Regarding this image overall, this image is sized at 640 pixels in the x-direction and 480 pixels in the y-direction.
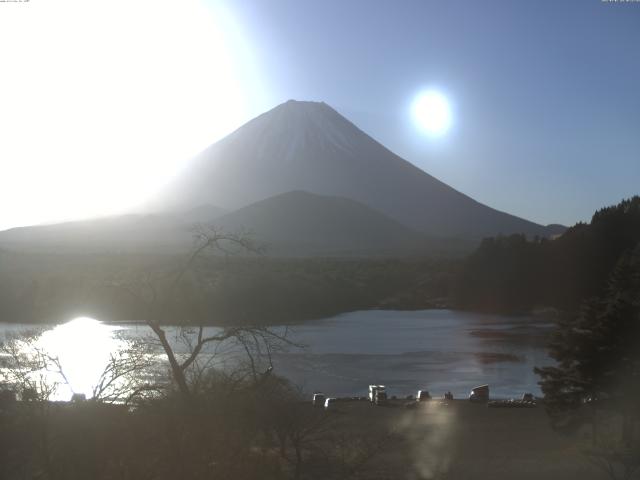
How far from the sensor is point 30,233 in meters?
65.6

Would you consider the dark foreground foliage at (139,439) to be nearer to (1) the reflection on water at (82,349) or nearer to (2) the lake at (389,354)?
(1) the reflection on water at (82,349)

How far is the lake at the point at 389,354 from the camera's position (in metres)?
14.9

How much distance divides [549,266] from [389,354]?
20.2 meters

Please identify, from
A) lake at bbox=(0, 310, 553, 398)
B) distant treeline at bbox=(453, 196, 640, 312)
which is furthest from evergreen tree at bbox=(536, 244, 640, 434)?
distant treeline at bbox=(453, 196, 640, 312)

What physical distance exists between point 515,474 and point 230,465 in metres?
4.07

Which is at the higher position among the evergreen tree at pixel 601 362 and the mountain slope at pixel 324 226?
the mountain slope at pixel 324 226

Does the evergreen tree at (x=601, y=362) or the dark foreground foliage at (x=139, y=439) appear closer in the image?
the dark foreground foliage at (x=139, y=439)

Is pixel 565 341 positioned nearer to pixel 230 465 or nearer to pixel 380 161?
pixel 230 465

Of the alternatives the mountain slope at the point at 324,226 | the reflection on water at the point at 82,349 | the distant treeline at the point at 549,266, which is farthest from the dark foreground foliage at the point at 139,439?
the mountain slope at the point at 324,226

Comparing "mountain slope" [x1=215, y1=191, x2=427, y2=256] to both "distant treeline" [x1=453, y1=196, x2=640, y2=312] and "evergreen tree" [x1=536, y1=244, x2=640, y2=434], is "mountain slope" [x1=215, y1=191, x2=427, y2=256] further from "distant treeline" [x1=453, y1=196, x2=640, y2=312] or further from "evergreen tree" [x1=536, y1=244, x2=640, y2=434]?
"evergreen tree" [x1=536, y1=244, x2=640, y2=434]

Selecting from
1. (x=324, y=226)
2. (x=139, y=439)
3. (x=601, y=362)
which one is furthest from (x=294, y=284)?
(x=324, y=226)

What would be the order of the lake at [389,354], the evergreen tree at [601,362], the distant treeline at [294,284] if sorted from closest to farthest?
the evergreen tree at [601,362], the lake at [389,354], the distant treeline at [294,284]

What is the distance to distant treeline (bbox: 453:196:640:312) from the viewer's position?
36.0 meters

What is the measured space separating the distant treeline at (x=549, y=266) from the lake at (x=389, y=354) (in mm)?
6408
